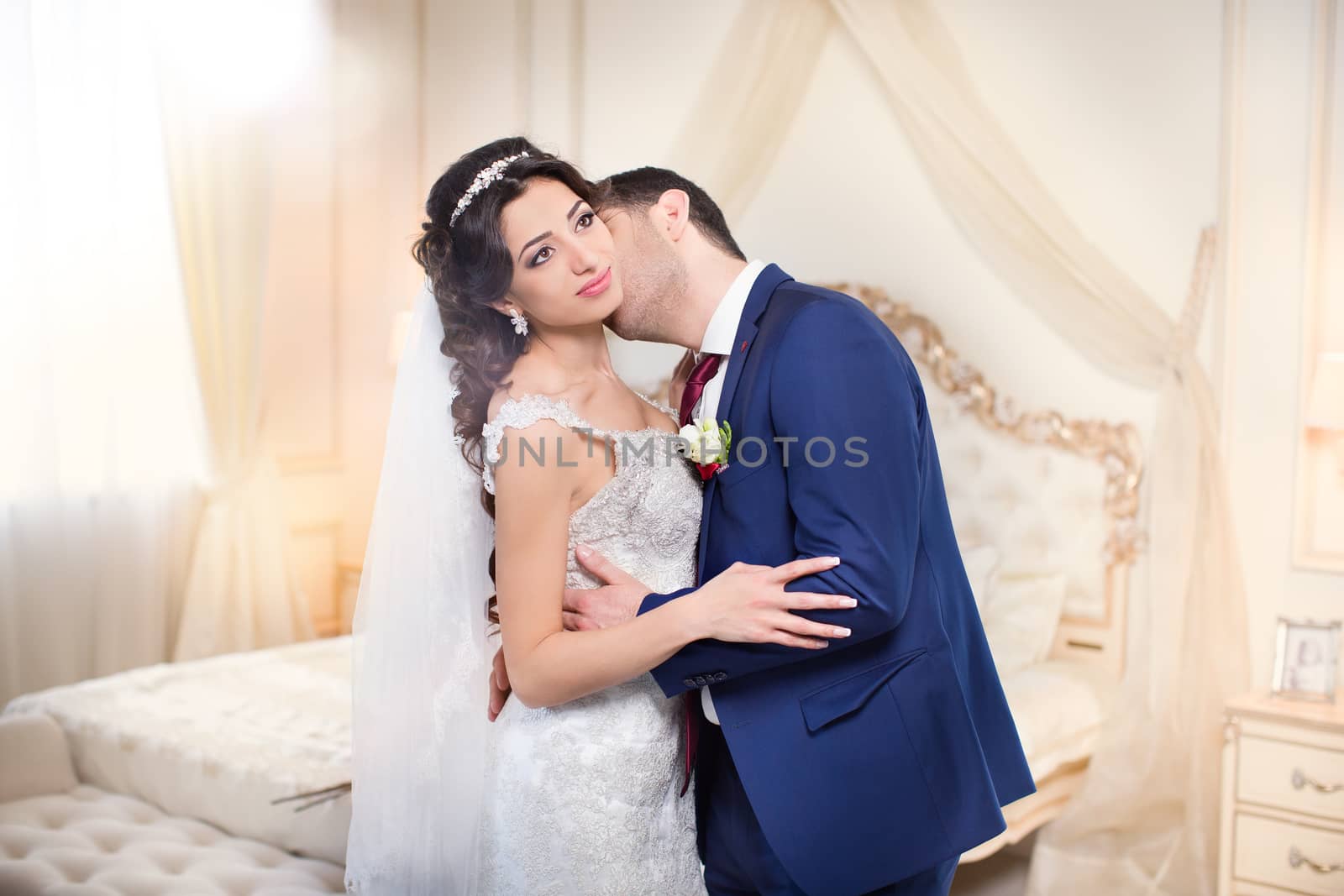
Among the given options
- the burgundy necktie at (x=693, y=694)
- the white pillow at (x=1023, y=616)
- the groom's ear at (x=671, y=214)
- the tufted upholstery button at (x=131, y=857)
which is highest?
the groom's ear at (x=671, y=214)

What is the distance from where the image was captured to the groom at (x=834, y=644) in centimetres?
154

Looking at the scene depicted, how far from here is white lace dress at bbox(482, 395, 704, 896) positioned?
1728mm

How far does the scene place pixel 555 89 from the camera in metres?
4.79

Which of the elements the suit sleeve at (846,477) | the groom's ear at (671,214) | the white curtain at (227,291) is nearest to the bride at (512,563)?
the groom's ear at (671,214)

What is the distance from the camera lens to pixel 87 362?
4.50 m

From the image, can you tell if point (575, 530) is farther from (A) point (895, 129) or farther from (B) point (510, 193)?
(A) point (895, 129)

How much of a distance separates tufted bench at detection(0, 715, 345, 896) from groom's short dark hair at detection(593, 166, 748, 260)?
1577 mm

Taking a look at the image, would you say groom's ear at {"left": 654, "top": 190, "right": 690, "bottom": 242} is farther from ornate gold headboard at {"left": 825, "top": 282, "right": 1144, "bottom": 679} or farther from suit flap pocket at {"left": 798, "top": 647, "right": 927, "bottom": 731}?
ornate gold headboard at {"left": 825, "top": 282, "right": 1144, "bottom": 679}

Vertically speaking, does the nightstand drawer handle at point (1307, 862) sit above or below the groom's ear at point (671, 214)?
below

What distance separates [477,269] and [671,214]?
35cm

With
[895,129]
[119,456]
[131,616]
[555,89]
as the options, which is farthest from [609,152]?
[131,616]

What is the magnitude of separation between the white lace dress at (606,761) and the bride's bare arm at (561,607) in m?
0.08

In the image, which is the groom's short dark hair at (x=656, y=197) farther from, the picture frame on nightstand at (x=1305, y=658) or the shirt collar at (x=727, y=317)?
the picture frame on nightstand at (x=1305, y=658)

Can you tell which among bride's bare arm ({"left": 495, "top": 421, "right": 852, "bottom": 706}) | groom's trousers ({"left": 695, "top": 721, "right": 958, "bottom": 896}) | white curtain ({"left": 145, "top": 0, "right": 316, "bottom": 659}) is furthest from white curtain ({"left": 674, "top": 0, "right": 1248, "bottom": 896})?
white curtain ({"left": 145, "top": 0, "right": 316, "bottom": 659})
